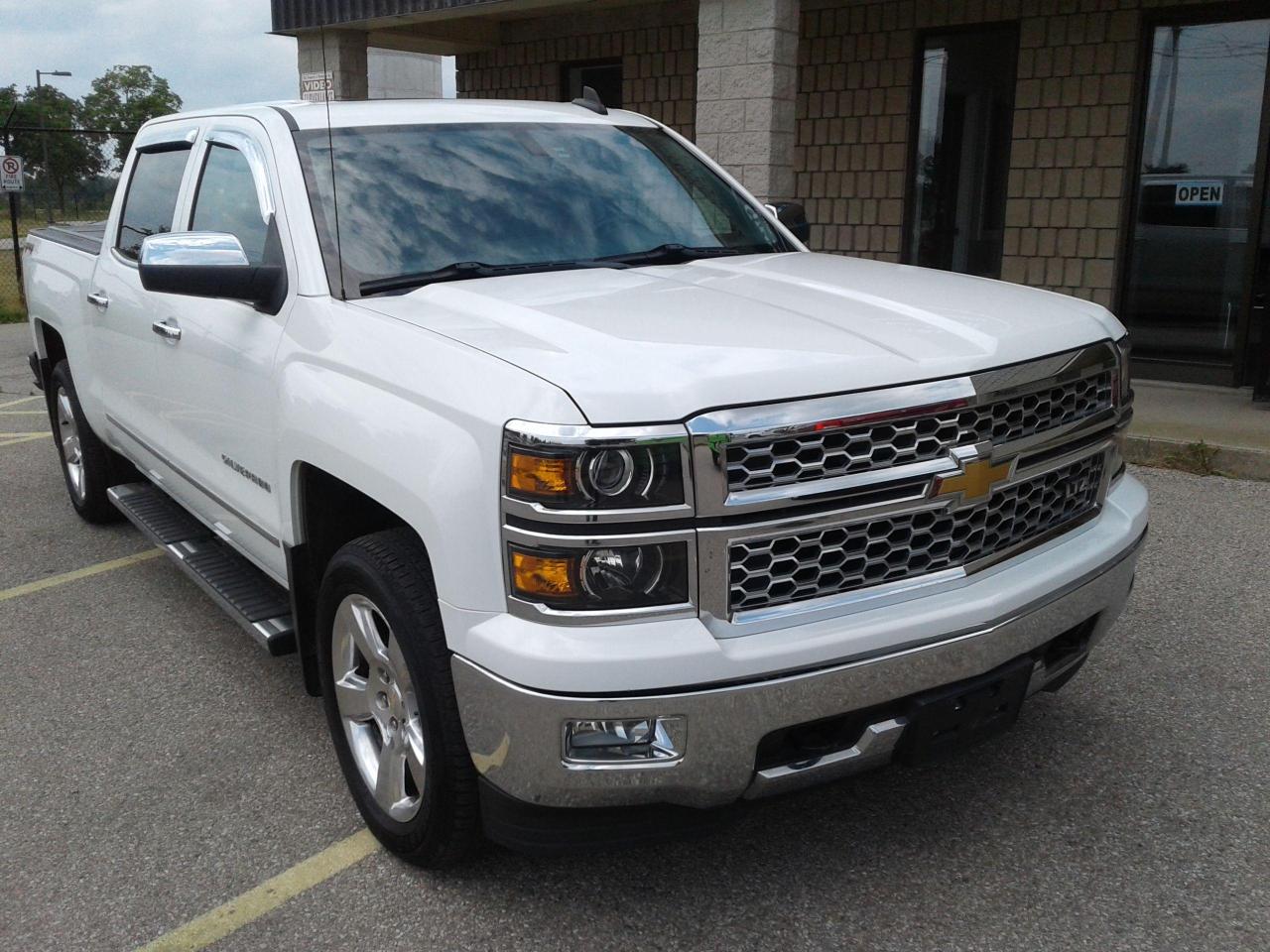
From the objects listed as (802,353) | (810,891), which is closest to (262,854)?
(810,891)

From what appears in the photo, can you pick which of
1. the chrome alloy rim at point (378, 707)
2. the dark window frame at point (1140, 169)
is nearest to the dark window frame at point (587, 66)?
the dark window frame at point (1140, 169)

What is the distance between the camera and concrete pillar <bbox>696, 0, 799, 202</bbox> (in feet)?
28.6

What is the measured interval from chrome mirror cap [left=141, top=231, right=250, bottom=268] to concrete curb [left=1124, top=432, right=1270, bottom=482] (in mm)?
5565

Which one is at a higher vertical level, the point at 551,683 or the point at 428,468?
the point at 428,468

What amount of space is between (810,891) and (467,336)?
1.57m

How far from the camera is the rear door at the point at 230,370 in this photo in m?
3.46

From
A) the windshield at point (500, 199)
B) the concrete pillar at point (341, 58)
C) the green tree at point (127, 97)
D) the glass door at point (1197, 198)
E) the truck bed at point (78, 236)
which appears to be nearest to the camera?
the windshield at point (500, 199)

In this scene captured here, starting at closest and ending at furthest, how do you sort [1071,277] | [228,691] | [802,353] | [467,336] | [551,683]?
[551,683] < [802,353] < [467,336] < [228,691] < [1071,277]

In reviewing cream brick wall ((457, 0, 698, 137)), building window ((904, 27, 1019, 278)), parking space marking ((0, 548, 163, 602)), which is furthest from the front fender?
cream brick wall ((457, 0, 698, 137))

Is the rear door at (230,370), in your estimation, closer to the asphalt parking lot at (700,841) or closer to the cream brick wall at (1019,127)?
the asphalt parking lot at (700,841)

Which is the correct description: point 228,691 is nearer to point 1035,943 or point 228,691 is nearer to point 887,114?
point 1035,943

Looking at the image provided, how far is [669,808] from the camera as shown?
258 cm

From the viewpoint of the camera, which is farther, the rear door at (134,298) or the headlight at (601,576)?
the rear door at (134,298)

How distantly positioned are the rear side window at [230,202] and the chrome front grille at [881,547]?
6.39 feet
